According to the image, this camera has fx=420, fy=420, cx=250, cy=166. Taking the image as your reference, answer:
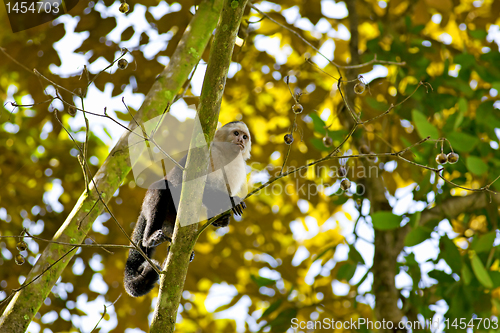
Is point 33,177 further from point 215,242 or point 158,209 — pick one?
point 158,209

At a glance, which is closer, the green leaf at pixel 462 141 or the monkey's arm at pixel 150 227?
the monkey's arm at pixel 150 227

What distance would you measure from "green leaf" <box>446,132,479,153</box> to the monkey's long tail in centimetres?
180

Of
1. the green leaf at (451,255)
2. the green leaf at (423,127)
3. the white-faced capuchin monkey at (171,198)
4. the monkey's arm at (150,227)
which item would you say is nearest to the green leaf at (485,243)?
the green leaf at (451,255)

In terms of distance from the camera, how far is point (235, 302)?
3.44 meters

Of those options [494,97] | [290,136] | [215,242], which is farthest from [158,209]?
[494,97]

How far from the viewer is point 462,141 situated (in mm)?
2383

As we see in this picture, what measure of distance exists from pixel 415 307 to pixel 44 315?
3014 millimetres

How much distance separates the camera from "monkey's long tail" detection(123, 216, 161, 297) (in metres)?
2.19

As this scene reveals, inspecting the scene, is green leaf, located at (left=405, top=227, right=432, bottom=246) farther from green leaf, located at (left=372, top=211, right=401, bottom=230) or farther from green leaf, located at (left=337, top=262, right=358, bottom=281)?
green leaf, located at (left=337, top=262, right=358, bottom=281)

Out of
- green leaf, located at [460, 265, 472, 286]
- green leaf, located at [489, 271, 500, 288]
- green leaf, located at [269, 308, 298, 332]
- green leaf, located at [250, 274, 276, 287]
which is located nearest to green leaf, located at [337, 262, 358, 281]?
green leaf, located at [269, 308, 298, 332]

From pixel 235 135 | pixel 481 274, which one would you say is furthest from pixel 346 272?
pixel 235 135

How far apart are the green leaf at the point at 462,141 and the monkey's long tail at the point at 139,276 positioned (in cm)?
180

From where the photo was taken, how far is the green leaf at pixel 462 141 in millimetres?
2361

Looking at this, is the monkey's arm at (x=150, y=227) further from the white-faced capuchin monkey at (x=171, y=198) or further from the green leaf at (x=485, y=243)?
the green leaf at (x=485, y=243)
